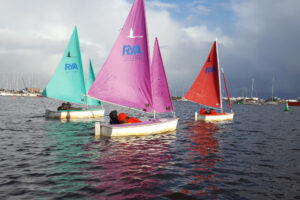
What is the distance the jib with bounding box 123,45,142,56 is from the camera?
1836 centimetres

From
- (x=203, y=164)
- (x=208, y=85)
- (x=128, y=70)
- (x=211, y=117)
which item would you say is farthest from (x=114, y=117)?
(x=208, y=85)

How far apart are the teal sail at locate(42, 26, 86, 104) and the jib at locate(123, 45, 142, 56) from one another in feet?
44.2

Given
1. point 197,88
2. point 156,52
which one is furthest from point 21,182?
point 197,88

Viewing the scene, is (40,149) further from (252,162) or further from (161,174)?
(252,162)

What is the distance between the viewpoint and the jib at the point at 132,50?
60.2 feet

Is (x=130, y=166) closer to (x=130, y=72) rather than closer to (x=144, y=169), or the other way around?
(x=144, y=169)

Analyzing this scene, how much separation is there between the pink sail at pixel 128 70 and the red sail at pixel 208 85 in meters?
16.1

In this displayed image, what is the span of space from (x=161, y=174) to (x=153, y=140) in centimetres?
714

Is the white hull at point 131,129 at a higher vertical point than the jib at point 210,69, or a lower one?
lower

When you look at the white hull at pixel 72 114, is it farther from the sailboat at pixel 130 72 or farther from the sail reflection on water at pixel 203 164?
the sail reflection on water at pixel 203 164

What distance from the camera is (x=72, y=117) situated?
94.3ft

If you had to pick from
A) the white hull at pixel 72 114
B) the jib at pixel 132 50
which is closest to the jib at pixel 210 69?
the white hull at pixel 72 114

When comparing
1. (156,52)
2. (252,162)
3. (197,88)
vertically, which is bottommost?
(252,162)

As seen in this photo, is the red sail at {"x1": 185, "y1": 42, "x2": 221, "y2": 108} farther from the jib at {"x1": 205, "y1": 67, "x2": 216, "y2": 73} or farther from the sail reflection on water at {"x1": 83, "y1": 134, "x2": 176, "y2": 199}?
the sail reflection on water at {"x1": 83, "y1": 134, "x2": 176, "y2": 199}
